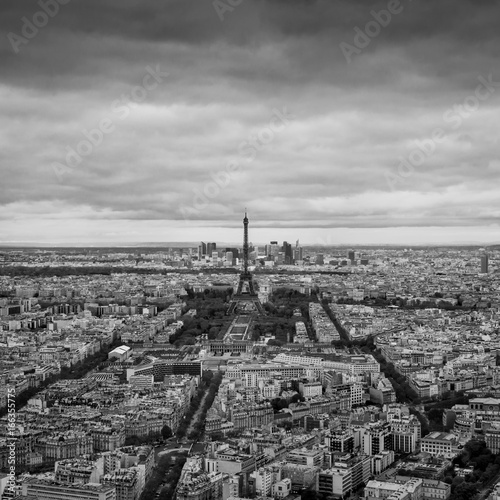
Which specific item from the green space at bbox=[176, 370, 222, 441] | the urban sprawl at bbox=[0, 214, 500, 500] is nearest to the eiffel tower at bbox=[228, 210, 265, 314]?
the urban sprawl at bbox=[0, 214, 500, 500]

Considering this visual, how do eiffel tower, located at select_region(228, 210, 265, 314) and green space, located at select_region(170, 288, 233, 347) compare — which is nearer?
green space, located at select_region(170, 288, 233, 347)

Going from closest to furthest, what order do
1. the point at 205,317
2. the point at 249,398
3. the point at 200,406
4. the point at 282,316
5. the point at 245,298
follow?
the point at 200,406 < the point at 249,398 < the point at 205,317 < the point at 282,316 < the point at 245,298

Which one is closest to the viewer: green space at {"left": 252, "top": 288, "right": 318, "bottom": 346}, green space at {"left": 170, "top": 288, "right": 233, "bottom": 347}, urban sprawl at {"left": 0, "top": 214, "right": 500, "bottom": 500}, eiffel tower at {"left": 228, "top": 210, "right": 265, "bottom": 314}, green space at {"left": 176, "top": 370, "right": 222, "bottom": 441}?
urban sprawl at {"left": 0, "top": 214, "right": 500, "bottom": 500}

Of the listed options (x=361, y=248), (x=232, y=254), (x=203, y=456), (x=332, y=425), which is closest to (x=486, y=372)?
(x=332, y=425)

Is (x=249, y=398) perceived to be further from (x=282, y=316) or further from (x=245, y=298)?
(x=245, y=298)

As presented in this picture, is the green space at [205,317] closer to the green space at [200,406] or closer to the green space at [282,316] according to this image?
the green space at [282,316]

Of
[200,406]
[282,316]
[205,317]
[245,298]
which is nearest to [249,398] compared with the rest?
[200,406]

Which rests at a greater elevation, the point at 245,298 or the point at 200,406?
the point at 245,298

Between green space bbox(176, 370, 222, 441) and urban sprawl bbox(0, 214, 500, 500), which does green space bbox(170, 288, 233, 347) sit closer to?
urban sprawl bbox(0, 214, 500, 500)

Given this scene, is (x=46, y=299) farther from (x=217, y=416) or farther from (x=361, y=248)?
(x=361, y=248)

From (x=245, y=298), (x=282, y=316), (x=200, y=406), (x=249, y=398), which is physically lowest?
(x=200, y=406)

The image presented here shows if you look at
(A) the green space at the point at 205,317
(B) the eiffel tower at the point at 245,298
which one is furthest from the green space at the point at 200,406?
(B) the eiffel tower at the point at 245,298
